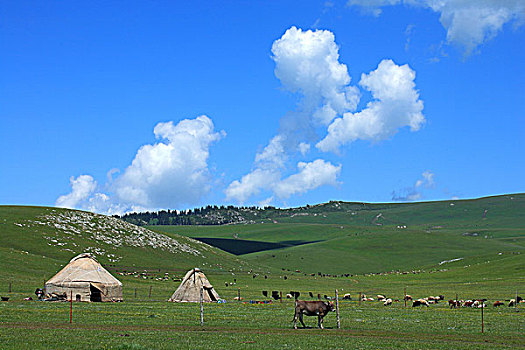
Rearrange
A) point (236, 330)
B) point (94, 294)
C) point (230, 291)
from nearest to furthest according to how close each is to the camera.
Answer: point (236, 330)
point (94, 294)
point (230, 291)

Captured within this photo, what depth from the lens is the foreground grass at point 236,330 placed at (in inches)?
1073

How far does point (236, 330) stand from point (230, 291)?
52.0 meters

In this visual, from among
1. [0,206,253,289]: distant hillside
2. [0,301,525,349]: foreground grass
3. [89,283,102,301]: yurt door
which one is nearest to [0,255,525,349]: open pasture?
[0,301,525,349]: foreground grass

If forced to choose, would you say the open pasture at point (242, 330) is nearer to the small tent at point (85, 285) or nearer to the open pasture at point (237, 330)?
the open pasture at point (237, 330)

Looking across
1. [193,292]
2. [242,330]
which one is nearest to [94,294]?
[193,292]

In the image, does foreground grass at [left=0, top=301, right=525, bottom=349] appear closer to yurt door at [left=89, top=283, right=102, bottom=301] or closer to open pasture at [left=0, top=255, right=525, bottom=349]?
open pasture at [left=0, top=255, right=525, bottom=349]

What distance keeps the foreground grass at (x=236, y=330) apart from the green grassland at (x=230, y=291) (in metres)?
0.08

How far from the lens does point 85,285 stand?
6081 centimetres

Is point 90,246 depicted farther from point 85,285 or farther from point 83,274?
point 85,285

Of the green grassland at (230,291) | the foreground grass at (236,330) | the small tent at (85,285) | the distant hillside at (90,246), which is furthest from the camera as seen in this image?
the distant hillside at (90,246)

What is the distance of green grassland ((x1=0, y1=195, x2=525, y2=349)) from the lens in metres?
29.5

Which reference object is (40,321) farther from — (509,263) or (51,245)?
(509,263)

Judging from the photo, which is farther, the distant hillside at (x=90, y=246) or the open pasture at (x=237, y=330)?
the distant hillside at (x=90, y=246)

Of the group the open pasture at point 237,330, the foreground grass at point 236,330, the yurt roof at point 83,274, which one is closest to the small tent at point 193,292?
the yurt roof at point 83,274
